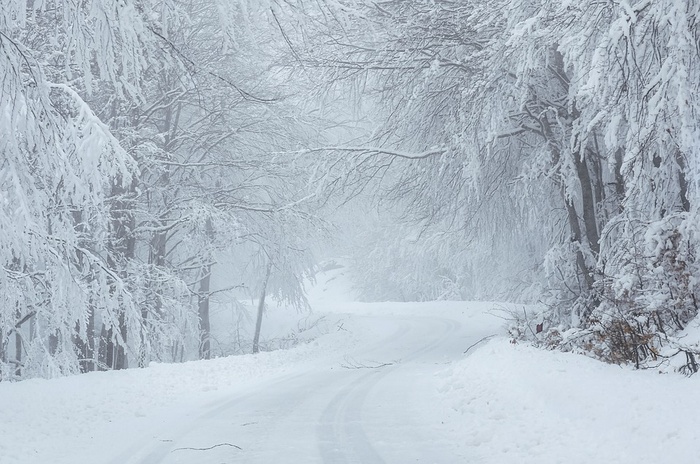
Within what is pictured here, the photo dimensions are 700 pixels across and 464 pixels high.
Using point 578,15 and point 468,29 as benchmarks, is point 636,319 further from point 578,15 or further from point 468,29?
point 468,29

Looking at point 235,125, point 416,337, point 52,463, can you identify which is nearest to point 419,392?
point 52,463

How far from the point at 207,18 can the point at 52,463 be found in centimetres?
1182

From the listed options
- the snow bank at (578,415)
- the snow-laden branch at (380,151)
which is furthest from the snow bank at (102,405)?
the snow-laden branch at (380,151)

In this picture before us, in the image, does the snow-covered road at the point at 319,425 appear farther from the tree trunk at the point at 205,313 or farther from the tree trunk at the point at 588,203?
the tree trunk at the point at 205,313

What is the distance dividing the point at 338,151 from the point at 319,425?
7.95 metres

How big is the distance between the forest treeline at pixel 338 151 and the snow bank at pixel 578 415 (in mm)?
633

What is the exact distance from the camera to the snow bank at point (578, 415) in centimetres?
500

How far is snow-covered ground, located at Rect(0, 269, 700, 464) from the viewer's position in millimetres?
5621

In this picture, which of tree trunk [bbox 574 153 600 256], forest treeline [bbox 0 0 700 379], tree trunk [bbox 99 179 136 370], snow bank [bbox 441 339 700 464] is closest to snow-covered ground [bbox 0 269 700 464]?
snow bank [bbox 441 339 700 464]

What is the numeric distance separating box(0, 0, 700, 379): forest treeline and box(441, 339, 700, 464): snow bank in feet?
2.08

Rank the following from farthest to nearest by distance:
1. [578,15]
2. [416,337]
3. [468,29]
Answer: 1. [416,337]
2. [468,29]
3. [578,15]

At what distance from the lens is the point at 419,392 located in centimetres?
1017

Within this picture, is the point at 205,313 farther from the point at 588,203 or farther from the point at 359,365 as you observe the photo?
the point at 588,203

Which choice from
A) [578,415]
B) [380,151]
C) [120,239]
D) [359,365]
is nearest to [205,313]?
[359,365]
